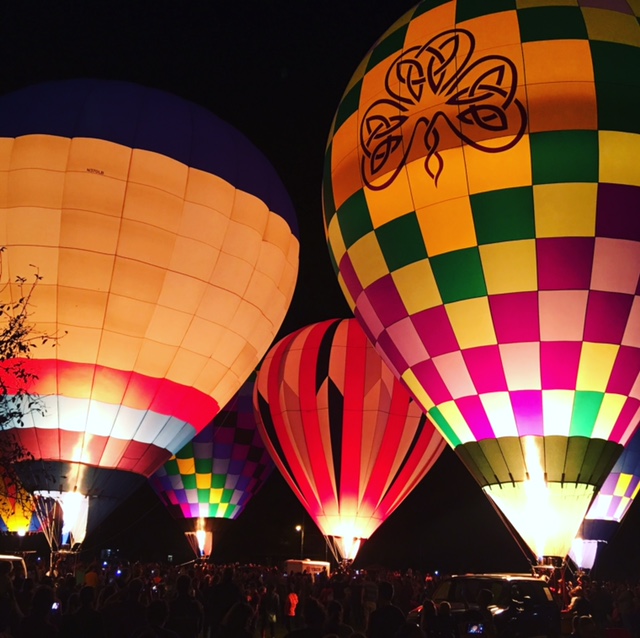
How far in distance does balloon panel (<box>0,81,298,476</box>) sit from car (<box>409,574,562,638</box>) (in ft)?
15.5

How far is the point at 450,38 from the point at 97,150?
422cm

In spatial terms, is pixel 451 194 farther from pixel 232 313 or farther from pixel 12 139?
pixel 12 139

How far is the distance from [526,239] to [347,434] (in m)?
6.18

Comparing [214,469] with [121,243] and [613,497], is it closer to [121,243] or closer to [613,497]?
[613,497]

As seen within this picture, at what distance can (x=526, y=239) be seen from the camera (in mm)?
7242

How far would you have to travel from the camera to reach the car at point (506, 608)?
17.3 ft

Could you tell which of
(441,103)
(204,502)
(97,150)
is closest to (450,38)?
(441,103)

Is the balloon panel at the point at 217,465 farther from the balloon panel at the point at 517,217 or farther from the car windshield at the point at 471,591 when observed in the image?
the car windshield at the point at 471,591

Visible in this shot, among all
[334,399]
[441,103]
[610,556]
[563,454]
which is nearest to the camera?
[563,454]

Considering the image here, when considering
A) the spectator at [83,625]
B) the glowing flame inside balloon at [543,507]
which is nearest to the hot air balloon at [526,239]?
the glowing flame inside balloon at [543,507]

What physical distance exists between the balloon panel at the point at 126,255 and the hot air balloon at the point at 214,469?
730 cm

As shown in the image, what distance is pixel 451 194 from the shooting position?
7.52 meters

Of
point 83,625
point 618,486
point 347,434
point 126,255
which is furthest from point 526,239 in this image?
point 618,486

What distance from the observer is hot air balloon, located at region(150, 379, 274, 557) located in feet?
57.5
